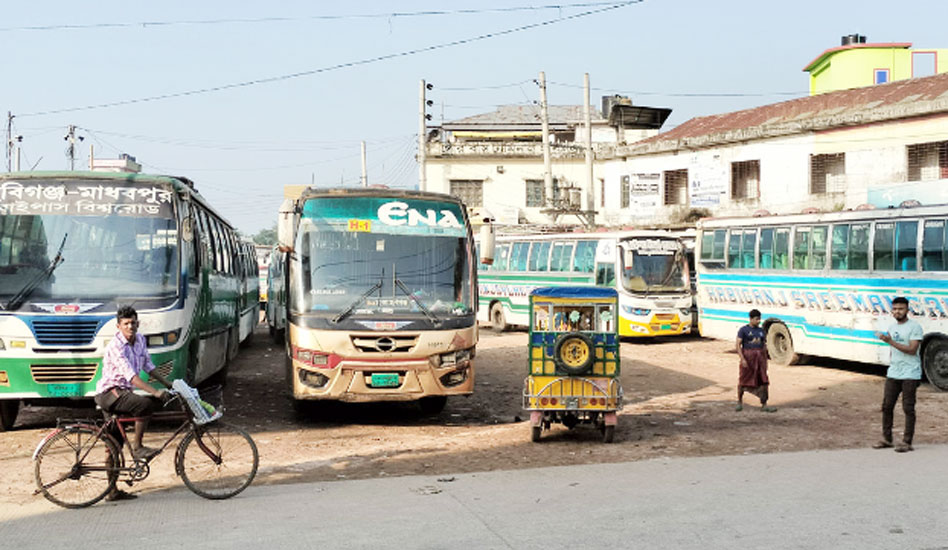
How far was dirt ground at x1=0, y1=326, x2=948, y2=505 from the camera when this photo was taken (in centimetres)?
1040

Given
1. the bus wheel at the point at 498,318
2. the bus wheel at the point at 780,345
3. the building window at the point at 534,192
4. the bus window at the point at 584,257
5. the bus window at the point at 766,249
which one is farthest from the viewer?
the building window at the point at 534,192

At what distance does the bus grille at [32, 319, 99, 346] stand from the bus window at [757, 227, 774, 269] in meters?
13.7

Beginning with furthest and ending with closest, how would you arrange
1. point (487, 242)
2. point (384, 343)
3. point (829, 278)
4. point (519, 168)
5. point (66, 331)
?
point (519, 168) → point (829, 278) → point (487, 242) → point (384, 343) → point (66, 331)

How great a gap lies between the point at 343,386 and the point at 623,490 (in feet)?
14.4

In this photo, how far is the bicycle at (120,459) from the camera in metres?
8.05

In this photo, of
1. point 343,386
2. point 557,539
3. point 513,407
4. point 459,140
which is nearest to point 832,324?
point 513,407

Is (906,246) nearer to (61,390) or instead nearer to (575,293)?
(575,293)

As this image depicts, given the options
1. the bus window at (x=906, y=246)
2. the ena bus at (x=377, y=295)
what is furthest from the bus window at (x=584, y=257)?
the ena bus at (x=377, y=295)

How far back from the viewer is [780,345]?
20.5 metres

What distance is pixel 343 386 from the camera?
12.0 m

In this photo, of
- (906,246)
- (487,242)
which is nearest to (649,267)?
(906,246)

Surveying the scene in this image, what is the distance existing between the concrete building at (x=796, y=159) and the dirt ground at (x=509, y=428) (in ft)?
34.8

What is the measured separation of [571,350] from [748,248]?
10.9 m

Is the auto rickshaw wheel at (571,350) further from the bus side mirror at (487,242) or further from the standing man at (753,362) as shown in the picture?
the standing man at (753,362)
